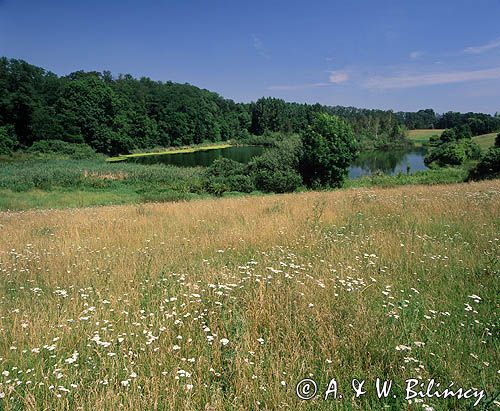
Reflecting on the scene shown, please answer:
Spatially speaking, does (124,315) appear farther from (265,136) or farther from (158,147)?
(265,136)

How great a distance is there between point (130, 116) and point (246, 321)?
103 metres

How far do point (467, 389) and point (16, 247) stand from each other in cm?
785

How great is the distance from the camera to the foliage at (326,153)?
41.1 meters

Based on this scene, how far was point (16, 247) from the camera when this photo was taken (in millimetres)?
6797

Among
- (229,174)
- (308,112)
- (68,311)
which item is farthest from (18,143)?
(308,112)

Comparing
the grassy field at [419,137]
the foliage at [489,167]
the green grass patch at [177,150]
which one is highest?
the grassy field at [419,137]

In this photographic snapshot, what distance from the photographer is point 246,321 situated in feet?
10.9

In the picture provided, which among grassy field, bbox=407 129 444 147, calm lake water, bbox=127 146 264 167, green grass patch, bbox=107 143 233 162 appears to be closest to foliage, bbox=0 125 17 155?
green grass patch, bbox=107 143 233 162

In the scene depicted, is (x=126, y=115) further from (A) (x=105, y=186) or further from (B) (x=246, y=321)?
(B) (x=246, y=321)

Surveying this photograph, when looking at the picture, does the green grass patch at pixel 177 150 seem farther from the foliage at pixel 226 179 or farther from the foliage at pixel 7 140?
the foliage at pixel 226 179

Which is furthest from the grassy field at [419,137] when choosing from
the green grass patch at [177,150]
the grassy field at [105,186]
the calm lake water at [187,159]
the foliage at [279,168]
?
the foliage at [279,168]

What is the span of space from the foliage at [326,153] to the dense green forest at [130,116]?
6.95 meters

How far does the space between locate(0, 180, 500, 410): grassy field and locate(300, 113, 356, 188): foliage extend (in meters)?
35.3

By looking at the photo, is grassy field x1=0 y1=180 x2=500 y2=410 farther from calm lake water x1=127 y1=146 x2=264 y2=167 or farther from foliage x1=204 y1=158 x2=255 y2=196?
calm lake water x1=127 y1=146 x2=264 y2=167
